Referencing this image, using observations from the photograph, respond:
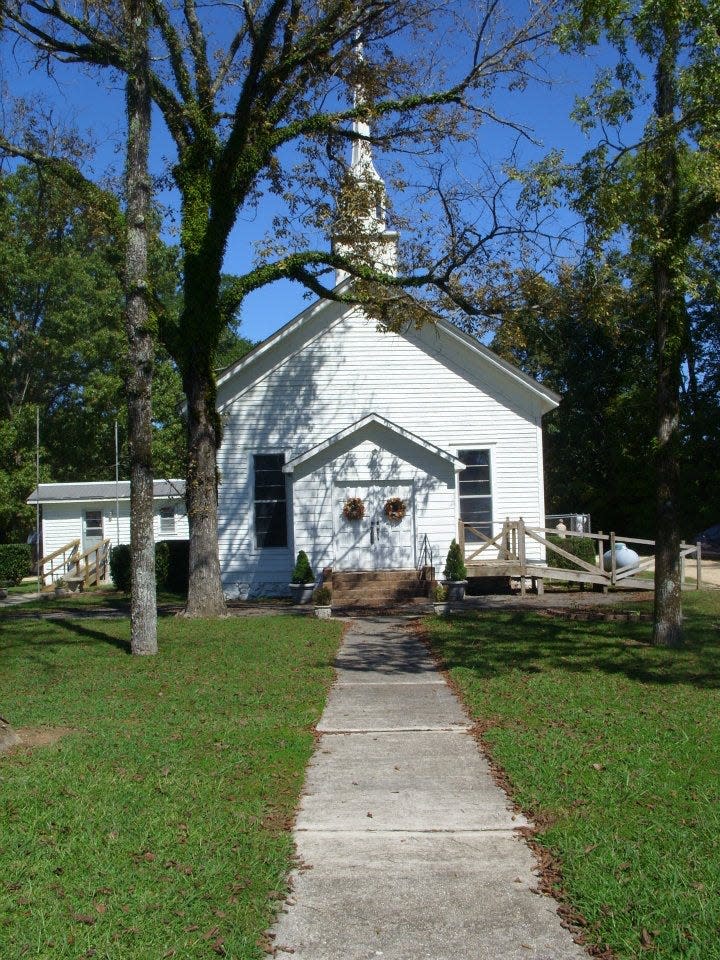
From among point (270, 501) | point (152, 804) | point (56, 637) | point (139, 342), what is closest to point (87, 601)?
point (270, 501)

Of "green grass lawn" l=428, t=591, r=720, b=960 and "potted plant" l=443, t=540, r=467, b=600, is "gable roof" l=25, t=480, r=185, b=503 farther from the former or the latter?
"green grass lawn" l=428, t=591, r=720, b=960

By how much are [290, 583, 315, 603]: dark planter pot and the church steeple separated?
678cm

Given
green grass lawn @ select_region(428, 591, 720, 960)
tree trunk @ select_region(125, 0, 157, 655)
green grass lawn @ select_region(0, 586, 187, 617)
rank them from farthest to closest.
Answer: green grass lawn @ select_region(0, 586, 187, 617)
tree trunk @ select_region(125, 0, 157, 655)
green grass lawn @ select_region(428, 591, 720, 960)

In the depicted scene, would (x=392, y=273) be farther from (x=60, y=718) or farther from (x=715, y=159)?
(x=60, y=718)

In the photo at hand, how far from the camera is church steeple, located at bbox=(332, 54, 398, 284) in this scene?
678 inches

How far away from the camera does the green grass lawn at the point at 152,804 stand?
4305 mm

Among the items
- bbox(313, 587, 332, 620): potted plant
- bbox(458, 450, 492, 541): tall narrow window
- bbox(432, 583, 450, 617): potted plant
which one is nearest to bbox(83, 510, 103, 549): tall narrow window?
bbox(458, 450, 492, 541): tall narrow window

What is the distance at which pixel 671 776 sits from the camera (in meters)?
6.43

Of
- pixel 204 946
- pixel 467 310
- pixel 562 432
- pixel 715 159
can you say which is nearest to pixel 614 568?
pixel 467 310

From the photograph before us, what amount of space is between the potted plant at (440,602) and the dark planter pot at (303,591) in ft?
10.5

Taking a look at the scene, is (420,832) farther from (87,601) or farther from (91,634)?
(87,601)

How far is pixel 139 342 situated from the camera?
42.2 feet

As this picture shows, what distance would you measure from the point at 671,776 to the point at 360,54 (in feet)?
47.9

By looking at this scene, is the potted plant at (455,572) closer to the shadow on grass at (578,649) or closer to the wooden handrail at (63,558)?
A: the shadow on grass at (578,649)
